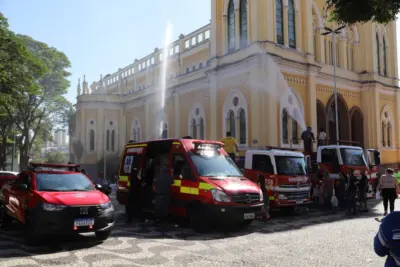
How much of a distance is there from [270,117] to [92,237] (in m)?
16.0

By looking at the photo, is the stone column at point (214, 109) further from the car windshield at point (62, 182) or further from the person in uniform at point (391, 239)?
the person in uniform at point (391, 239)

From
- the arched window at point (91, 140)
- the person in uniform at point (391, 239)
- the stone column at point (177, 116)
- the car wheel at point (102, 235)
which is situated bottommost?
the car wheel at point (102, 235)

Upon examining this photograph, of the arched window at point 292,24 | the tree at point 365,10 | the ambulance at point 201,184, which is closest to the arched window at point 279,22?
the arched window at point 292,24

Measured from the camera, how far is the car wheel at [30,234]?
8.08 m

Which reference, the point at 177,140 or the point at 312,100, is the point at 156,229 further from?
the point at 312,100

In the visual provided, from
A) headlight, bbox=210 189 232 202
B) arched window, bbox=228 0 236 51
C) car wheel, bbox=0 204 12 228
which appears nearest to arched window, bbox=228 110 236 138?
arched window, bbox=228 0 236 51

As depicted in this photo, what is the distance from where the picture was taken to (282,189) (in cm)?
1341

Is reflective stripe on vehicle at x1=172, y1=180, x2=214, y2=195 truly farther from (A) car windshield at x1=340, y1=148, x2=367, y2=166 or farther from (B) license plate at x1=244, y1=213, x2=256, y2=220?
(A) car windshield at x1=340, y1=148, x2=367, y2=166

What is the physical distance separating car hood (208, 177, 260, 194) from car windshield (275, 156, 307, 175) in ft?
10.4

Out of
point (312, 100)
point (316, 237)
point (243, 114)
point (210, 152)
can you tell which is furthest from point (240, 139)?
point (316, 237)

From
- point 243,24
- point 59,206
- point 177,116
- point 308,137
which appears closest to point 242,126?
point 308,137

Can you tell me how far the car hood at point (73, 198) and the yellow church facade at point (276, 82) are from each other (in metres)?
15.9

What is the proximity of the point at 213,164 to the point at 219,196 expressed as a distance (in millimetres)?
1413

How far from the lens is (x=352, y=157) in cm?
1709
